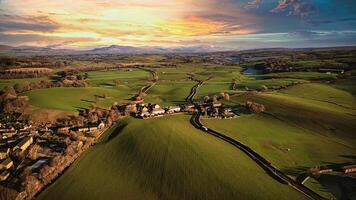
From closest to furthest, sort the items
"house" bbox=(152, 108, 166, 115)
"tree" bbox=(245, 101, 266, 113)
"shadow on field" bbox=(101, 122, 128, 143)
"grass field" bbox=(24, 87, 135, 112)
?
"shadow on field" bbox=(101, 122, 128, 143) → "tree" bbox=(245, 101, 266, 113) → "house" bbox=(152, 108, 166, 115) → "grass field" bbox=(24, 87, 135, 112)

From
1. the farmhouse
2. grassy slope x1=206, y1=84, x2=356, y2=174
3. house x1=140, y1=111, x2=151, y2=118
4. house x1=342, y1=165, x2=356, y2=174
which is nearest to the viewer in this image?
house x1=342, y1=165, x2=356, y2=174

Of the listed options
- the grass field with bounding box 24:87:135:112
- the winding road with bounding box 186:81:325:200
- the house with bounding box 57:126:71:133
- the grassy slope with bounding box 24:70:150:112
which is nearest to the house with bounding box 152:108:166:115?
the winding road with bounding box 186:81:325:200

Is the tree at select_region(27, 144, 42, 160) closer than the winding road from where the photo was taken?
No

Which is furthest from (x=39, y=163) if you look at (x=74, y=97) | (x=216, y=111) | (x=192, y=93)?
(x=192, y=93)

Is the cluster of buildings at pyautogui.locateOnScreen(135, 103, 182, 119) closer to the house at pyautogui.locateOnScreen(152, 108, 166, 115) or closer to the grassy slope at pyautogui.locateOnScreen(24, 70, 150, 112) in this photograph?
the house at pyautogui.locateOnScreen(152, 108, 166, 115)

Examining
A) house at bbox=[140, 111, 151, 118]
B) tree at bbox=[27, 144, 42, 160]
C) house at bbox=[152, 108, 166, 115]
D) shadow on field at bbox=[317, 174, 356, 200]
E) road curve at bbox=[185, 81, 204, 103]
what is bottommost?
shadow on field at bbox=[317, 174, 356, 200]

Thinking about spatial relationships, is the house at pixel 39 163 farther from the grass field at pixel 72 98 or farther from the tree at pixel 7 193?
the grass field at pixel 72 98

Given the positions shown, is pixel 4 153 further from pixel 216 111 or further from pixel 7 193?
pixel 216 111

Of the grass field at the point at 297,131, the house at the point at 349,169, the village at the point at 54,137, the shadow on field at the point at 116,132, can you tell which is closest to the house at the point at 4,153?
the village at the point at 54,137
